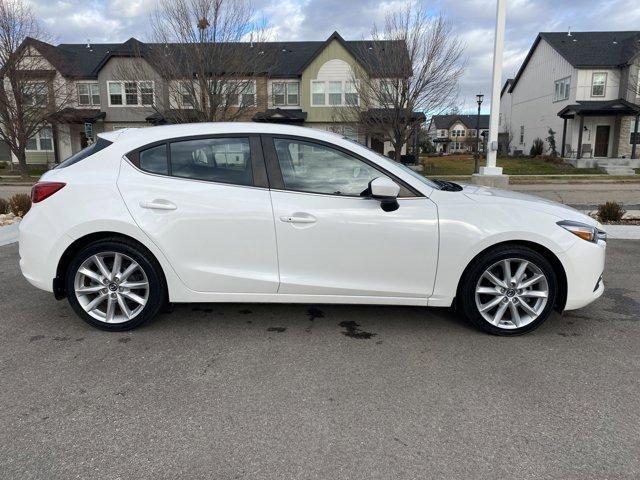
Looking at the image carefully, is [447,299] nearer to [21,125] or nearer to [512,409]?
[512,409]

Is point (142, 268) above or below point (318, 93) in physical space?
below

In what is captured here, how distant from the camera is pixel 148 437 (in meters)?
2.70

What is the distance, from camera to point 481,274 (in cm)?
395

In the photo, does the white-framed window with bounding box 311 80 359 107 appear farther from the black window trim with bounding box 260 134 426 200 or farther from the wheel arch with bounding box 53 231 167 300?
the wheel arch with bounding box 53 231 167 300

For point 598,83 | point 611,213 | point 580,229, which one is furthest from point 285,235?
point 598,83

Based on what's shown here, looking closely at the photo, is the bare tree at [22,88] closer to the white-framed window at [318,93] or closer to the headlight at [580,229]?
the white-framed window at [318,93]

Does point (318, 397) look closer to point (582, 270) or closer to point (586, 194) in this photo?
point (582, 270)

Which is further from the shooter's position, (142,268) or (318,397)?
(142,268)

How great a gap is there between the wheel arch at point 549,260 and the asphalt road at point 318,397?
0.35 metres

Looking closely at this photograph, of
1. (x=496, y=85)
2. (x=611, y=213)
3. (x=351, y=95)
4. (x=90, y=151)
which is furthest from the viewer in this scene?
(x=351, y=95)

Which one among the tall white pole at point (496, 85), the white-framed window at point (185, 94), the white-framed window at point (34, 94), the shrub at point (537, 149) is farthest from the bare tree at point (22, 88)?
the shrub at point (537, 149)

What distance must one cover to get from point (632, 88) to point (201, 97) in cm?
2850

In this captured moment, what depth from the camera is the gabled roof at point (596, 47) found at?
109ft

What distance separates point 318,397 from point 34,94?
2939cm
